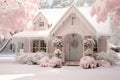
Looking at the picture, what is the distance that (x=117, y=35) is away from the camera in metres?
37.9

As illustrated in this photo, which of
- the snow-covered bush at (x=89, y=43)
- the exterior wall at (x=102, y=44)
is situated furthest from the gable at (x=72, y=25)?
the exterior wall at (x=102, y=44)

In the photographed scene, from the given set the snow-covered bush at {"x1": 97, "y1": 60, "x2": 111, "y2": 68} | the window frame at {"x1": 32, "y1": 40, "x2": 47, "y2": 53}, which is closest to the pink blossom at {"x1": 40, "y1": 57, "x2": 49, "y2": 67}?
the window frame at {"x1": 32, "y1": 40, "x2": 47, "y2": 53}

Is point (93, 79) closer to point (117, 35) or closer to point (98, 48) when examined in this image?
point (98, 48)

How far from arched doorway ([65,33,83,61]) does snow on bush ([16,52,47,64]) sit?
6.90ft

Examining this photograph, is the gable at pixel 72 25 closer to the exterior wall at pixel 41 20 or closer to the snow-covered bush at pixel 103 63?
the exterior wall at pixel 41 20

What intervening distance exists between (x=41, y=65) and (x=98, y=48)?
5.44 m

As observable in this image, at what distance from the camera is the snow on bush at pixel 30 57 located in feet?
74.9

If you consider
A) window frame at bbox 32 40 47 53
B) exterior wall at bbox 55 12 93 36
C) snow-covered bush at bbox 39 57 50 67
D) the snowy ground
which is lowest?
the snowy ground

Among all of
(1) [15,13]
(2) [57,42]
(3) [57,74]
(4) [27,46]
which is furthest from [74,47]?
(3) [57,74]

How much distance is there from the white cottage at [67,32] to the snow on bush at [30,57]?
1344 mm

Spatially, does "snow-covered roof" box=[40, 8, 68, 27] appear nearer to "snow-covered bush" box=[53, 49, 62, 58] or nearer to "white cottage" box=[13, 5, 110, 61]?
"white cottage" box=[13, 5, 110, 61]

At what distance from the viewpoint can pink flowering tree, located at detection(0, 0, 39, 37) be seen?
20375 mm

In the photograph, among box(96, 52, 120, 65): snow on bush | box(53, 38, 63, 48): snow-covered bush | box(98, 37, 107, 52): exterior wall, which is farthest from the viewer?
box(98, 37, 107, 52): exterior wall

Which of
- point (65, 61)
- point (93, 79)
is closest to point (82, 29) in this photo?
point (65, 61)
